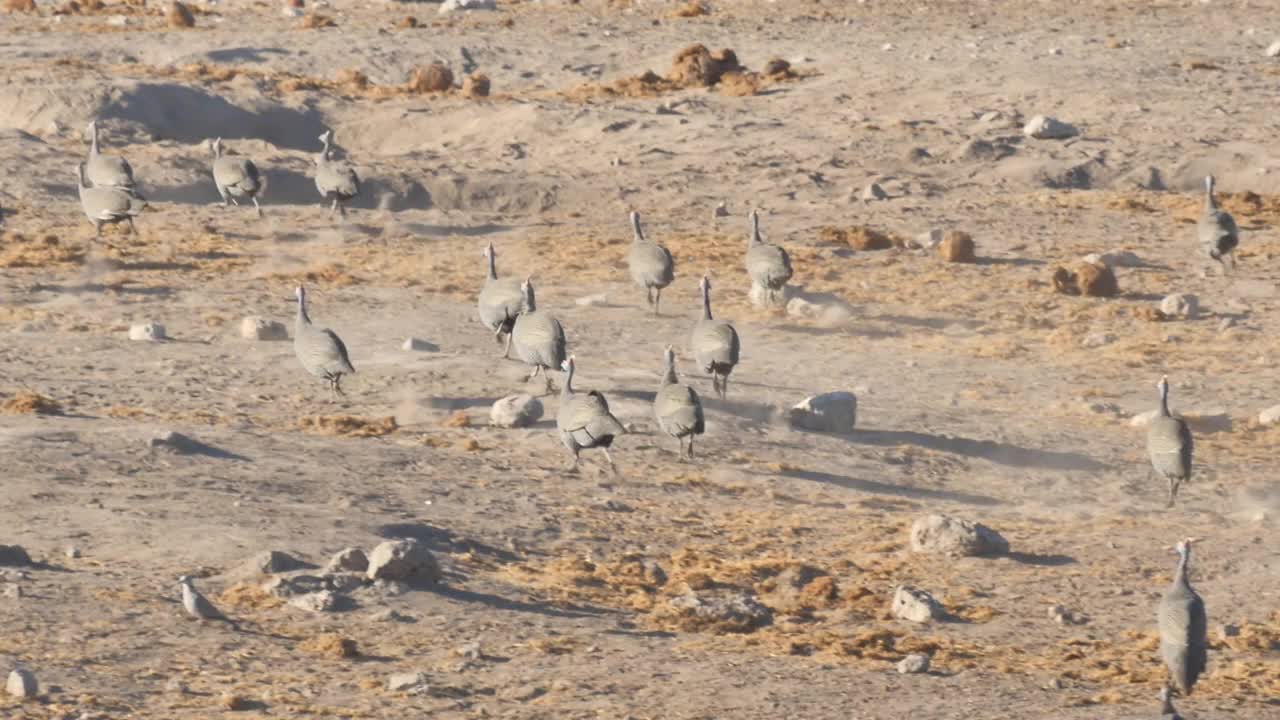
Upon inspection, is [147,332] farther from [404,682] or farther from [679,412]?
[404,682]

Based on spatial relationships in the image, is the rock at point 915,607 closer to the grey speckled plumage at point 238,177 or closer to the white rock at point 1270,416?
the white rock at point 1270,416

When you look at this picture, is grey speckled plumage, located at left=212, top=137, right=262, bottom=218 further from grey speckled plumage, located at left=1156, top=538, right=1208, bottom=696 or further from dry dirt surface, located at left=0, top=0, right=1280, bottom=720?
grey speckled plumage, located at left=1156, top=538, right=1208, bottom=696

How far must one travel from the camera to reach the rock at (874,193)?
21.8 meters

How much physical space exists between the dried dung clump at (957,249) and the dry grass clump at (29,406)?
7.75m

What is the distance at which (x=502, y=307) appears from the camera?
16516mm

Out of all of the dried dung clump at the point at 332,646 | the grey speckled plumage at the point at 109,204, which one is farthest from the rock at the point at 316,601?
the grey speckled plumage at the point at 109,204

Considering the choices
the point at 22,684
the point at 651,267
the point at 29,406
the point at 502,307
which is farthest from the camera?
the point at 651,267

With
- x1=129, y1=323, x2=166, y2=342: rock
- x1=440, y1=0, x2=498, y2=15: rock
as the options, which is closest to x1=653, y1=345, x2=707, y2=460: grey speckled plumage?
x1=129, y1=323, x2=166, y2=342: rock

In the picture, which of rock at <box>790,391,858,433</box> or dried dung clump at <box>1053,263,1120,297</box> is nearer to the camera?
rock at <box>790,391,858,433</box>

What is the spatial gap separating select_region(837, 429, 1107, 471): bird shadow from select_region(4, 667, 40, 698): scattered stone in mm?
6546

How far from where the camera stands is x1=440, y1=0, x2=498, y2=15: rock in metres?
30.2

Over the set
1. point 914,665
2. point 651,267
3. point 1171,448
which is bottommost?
point 914,665

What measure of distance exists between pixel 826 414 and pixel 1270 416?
2970 mm

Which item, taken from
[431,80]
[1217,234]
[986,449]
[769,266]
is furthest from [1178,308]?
[431,80]
